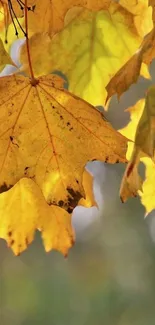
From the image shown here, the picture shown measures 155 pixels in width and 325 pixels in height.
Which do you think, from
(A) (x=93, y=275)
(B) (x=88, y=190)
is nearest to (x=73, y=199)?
(B) (x=88, y=190)

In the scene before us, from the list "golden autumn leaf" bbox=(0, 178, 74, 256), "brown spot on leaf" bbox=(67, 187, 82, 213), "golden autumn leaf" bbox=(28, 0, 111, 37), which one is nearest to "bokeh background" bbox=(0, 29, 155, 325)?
"golden autumn leaf" bbox=(0, 178, 74, 256)

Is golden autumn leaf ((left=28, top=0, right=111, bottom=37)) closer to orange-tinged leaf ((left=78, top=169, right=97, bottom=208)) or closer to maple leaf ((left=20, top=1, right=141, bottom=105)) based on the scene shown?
maple leaf ((left=20, top=1, right=141, bottom=105))

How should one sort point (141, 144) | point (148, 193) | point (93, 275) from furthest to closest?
point (93, 275) → point (148, 193) → point (141, 144)

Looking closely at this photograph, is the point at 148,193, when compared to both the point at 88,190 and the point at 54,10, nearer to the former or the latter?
the point at 88,190

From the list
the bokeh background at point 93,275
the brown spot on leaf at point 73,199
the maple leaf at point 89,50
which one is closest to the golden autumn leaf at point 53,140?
the brown spot on leaf at point 73,199

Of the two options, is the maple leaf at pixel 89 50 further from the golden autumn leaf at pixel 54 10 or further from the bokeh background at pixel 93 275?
the bokeh background at pixel 93 275

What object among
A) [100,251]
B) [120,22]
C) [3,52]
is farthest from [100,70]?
[100,251]

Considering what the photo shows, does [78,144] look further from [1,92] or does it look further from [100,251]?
[100,251]
